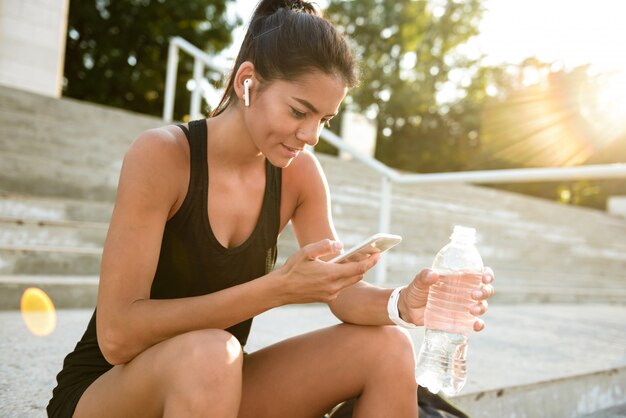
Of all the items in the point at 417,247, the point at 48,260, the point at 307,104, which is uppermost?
the point at 307,104

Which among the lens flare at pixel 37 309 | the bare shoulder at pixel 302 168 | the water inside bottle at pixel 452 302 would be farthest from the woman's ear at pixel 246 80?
the lens flare at pixel 37 309

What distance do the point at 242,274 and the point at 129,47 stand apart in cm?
1918

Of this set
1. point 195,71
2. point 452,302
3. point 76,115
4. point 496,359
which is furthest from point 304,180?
point 195,71

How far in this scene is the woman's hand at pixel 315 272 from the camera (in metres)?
1.53

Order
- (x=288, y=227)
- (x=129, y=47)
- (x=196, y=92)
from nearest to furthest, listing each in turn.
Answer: (x=288, y=227), (x=196, y=92), (x=129, y=47)

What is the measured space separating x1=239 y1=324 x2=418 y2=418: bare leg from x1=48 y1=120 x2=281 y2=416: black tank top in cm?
30

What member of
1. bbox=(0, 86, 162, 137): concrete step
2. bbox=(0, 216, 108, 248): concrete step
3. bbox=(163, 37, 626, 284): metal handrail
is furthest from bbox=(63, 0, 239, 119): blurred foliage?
bbox=(0, 216, 108, 248): concrete step

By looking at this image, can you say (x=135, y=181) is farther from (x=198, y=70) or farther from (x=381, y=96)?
(x=381, y=96)

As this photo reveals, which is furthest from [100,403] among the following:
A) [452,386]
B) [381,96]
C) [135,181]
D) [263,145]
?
[381,96]

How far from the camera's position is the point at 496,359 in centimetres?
327

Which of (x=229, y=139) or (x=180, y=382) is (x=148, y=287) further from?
(x=229, y=139)

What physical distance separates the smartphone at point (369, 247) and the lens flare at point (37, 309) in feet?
7.56

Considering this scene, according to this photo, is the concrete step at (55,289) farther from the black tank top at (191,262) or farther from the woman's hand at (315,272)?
the woman's hand at (315,272)

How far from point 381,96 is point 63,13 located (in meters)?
15.7
